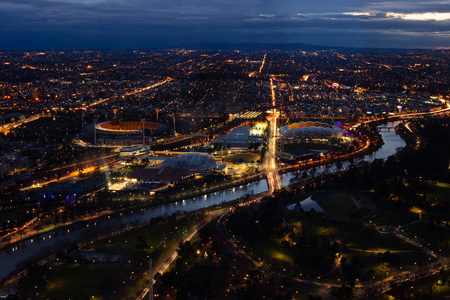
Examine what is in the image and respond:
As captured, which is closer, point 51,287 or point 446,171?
point 51,287

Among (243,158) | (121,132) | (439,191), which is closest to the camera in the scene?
(439,191)

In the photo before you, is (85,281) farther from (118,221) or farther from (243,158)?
(243,158)

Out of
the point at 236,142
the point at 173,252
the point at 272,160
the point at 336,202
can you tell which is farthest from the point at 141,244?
the point at 236,142

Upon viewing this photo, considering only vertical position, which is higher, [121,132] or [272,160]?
[121,132]

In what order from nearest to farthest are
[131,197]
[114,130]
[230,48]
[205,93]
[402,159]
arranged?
1. [131,197]
2. [402,159]
3. [114,130]
4. [205,93]
5. [230,48]

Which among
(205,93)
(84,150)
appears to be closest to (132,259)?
(84,150)

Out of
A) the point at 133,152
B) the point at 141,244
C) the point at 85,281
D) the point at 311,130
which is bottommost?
the point at 85,281

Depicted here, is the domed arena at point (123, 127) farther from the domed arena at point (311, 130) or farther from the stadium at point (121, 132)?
the domed arena at point (311, 130)

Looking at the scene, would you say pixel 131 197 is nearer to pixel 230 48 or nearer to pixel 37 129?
pixel 37 129

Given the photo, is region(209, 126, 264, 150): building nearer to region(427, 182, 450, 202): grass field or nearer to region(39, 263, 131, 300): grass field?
region(427, 182, 450, 202): grass field
